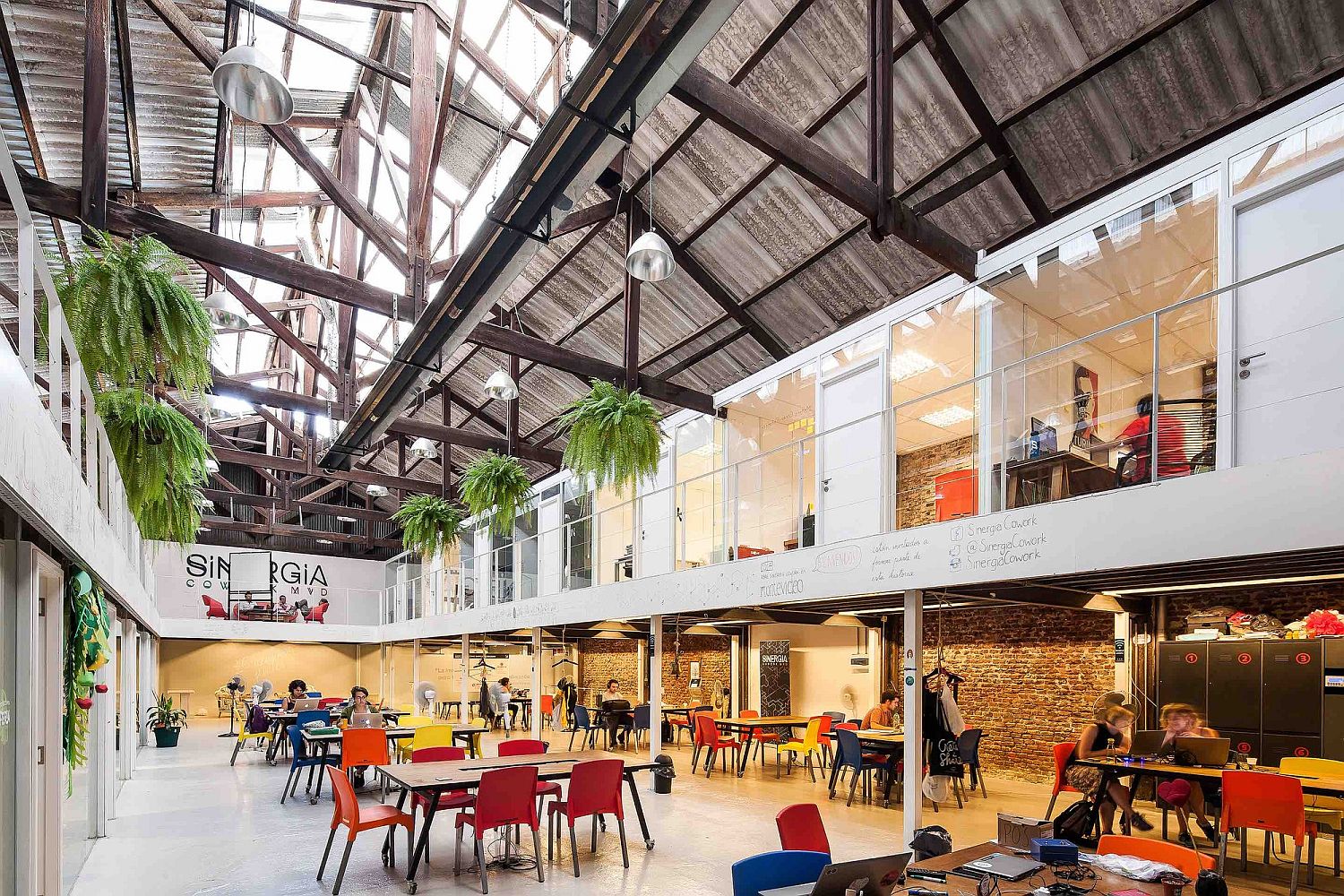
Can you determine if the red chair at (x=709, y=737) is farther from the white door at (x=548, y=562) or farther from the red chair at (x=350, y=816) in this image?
the red chair at (x=350, y=816)

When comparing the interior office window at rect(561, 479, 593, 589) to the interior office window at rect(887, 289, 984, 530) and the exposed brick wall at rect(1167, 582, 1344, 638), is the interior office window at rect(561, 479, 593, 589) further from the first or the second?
the exposed brick wall at rect(1167, 582, 1344, 638)

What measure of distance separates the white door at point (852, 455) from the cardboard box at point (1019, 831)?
5.32 m

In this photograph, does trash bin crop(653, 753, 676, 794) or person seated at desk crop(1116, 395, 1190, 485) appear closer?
person seated at desk crop(1116, 395, 1190, 485)

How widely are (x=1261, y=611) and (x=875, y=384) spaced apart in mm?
4813

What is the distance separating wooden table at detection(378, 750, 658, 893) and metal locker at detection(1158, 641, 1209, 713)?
20.5 feet

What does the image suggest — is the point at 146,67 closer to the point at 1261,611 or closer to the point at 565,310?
the point at 565,310

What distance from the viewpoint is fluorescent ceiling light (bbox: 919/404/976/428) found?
29.8 ft

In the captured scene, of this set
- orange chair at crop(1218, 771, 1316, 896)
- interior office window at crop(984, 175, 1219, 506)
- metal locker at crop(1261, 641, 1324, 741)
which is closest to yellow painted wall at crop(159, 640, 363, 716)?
interior office window at crop(984, 175, 1219, 506)

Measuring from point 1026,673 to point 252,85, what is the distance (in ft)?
36.5

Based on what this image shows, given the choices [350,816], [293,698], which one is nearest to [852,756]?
[350,816]

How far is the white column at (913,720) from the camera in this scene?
303 inches

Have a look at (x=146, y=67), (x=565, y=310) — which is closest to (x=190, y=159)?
(x=146, y=67)

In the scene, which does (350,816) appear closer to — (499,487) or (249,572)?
(499,487)

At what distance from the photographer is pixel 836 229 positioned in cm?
1129
